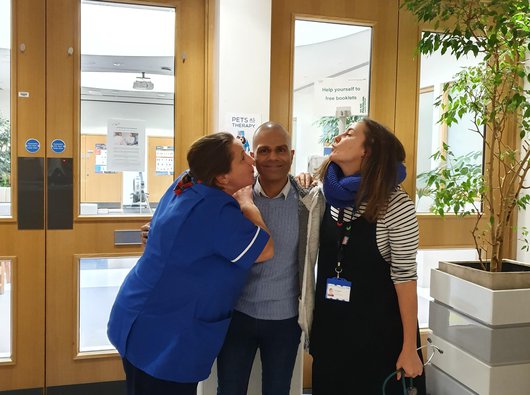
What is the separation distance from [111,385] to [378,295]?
180cm

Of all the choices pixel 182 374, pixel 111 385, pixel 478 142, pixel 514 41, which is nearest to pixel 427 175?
pixel 478 142

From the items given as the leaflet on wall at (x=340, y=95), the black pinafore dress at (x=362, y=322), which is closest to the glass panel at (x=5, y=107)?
the leaflet on wall at (x=340, y=95)

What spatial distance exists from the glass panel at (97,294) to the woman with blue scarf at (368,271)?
1410 millimetres

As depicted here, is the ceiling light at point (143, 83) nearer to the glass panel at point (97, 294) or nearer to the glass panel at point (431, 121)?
the glass panel at point (97, 294)

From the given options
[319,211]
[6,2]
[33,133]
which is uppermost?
[6,2]

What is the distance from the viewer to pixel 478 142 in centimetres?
307

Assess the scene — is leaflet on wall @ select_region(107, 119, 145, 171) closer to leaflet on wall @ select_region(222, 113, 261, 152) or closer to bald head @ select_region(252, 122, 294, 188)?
leaflet on wall @ select_region(222, 113, 261, 152)

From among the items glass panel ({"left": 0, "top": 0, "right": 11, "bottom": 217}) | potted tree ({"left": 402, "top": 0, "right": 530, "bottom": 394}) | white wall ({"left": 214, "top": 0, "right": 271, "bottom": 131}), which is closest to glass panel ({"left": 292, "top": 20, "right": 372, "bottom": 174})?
white wall ({"left": 214, "top": 0, "right": 271, "bottom": 131})

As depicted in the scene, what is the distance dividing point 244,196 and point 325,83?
4.42ft

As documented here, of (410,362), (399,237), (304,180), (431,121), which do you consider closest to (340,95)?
(431,121)

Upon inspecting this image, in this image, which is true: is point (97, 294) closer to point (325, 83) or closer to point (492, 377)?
point (325, 83)

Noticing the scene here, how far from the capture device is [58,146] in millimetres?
2516

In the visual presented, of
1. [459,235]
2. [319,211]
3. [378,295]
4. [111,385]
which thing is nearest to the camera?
[378,295]

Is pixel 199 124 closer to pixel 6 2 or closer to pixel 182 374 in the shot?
pixel 6 2
